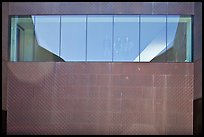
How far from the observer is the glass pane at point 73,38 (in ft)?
43.3

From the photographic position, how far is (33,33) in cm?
1335

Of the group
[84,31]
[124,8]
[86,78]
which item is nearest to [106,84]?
[86,78]

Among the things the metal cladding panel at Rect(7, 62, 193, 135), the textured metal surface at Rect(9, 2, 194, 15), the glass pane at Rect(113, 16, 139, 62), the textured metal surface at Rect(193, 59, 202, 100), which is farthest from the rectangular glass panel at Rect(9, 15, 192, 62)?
the textured metal surface at Rect(193, 59, 202, 100)

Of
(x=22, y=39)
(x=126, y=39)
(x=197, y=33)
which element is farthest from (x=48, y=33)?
(x=197, y=33)

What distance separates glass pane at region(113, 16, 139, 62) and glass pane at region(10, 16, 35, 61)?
355 cm

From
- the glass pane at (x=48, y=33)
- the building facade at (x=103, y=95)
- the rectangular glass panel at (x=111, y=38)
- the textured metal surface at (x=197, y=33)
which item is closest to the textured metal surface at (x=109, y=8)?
the building facade at (x=103, y=95)

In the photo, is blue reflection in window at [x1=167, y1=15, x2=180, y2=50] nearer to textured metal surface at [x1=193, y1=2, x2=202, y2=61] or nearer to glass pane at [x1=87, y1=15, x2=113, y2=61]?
textured metal surface at [x1=193, y1=2, x2=202, y2=61]

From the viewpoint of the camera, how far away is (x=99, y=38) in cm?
1325

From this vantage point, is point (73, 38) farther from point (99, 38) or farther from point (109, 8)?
point (109, 8)

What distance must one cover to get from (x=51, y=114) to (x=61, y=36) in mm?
3261

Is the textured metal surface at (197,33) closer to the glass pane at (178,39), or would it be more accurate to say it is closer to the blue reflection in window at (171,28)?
the glass pane at (178,39)

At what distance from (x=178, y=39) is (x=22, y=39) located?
6593mm

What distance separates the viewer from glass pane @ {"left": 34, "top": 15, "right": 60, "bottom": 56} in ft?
43.5

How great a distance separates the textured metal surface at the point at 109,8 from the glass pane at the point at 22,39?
363 millimetres
